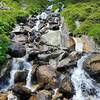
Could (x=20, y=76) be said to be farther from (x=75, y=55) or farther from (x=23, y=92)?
(x=75, y=55)

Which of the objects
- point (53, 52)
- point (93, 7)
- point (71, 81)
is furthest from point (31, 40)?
point (93, 7)

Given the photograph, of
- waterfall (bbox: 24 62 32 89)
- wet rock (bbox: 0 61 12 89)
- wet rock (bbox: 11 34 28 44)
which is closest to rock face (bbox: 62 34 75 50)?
wet rock (bbox: 11 34 28 44)

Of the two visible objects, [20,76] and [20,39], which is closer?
[20,76]

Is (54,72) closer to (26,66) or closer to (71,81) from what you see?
(71,81)

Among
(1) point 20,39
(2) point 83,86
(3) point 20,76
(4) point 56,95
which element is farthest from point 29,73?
(1) point 20,39

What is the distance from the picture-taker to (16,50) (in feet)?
91.9

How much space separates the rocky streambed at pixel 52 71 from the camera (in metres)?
22.2

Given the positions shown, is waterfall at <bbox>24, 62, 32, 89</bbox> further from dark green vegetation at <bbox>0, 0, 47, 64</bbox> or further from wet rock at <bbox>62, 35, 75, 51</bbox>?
wet rock at <bbox>62, 35, 75, 51</bbox>

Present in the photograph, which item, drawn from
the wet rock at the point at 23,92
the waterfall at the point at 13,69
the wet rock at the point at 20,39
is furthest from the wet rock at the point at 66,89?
the wet rock at the point at 20,39

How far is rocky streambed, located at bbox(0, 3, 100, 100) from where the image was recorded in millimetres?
22172

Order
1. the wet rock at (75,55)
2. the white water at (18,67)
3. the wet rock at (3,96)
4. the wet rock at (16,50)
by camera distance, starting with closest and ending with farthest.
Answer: the wet rock at (3,96) → the white water at (18,67) → the wet rock at (75,55) → the wet rock at (16,50)

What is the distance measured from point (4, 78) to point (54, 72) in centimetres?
441

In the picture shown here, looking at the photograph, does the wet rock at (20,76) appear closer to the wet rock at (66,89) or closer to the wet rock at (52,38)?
the wet rock at (66,89)

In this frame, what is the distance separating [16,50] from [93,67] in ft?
27.0
